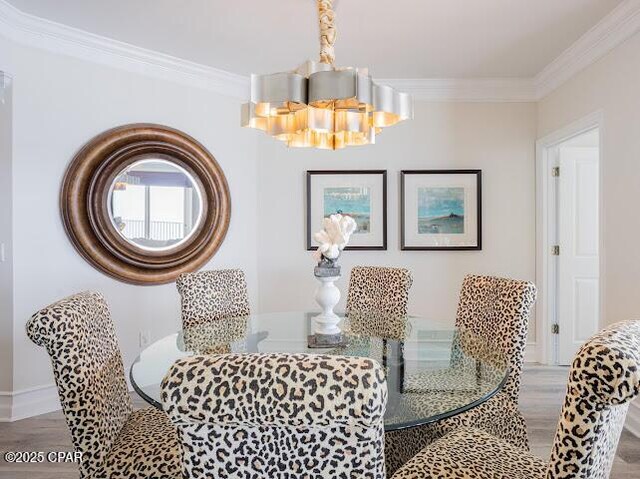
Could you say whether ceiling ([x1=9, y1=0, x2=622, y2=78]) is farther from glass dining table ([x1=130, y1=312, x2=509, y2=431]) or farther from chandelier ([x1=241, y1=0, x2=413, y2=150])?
glass dining table ([x1=130, y1=312, x2=509, y2=431])

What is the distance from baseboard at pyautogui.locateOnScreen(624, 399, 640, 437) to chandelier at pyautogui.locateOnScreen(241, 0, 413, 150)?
2433mm

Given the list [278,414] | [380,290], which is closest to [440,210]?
[380,290]

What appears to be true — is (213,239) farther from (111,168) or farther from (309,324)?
(309,324)

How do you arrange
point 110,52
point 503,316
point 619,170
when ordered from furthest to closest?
1. point 110,52
2. point 619,170
3. point 503,316

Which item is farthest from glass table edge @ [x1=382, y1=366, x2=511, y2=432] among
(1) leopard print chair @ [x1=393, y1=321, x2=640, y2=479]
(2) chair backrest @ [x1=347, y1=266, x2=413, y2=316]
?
(2) chair backrest @ [x1=347, y1=266, x2=413, y2=316]

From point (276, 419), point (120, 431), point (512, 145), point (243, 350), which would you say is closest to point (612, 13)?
point (512, 145)

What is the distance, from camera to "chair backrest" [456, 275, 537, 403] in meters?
1.92

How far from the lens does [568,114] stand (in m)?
3.45

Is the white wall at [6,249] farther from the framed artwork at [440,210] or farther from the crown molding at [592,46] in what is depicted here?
the crown molding at [592,46]

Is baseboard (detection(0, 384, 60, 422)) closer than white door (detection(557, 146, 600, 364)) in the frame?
Yes

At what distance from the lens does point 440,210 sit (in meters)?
3.99

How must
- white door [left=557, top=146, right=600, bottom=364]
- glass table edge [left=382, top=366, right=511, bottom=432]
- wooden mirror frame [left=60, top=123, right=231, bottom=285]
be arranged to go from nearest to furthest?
glass table edge [left=382, top=366, right=511, bottom=432] → wooden mirror frame [left=60, top=123, right=231, bottom=285] → white door [left=557, top=146, right=600, bottom=364]

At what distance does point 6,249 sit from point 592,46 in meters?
4.37

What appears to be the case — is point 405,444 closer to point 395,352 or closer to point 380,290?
point 395,352
